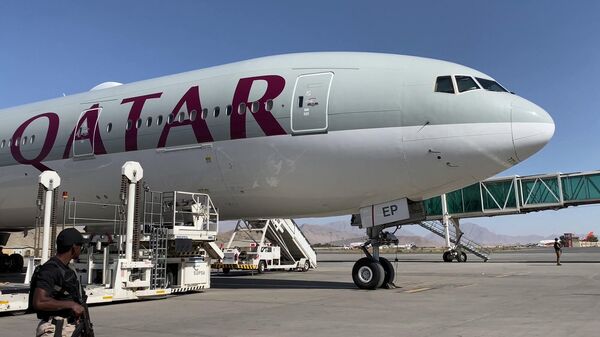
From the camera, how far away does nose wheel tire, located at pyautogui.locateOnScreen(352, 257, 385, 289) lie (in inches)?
519

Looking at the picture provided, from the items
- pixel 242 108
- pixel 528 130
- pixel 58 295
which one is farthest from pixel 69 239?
pixel 528 130

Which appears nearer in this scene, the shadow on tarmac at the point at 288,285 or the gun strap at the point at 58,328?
the gun strap at the point at 58,328

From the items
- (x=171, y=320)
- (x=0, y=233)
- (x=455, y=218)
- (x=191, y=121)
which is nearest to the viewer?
(x=171, y=320)

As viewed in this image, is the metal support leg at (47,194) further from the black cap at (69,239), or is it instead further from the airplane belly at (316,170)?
the black cap at (69,239)

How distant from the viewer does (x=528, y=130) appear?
11508mm

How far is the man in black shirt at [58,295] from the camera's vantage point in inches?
148

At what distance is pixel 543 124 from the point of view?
11648mm

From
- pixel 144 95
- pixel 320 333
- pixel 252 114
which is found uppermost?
pixel 144 95

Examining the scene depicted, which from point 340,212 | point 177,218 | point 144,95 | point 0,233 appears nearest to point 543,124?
point 340,212

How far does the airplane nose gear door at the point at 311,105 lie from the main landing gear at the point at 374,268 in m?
3.17

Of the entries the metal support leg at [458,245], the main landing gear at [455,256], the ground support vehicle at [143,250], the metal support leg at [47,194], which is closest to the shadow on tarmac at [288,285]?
the ground support vehicle at [143,250]

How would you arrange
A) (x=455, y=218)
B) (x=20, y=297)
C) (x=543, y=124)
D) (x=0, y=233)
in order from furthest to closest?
1. (x=455, y=218)
2. (x=0, y=233)
3. (x=543, y=124)
4. (x=20, y=297)

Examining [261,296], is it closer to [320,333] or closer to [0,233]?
[320,333]

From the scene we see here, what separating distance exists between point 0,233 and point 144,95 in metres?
12.9
